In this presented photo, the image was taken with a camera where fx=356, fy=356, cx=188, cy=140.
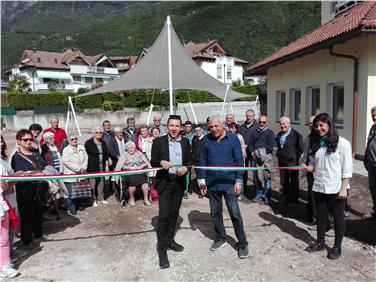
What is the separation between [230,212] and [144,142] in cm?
367

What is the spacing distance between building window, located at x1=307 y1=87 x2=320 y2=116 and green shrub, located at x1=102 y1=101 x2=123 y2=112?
74.5 feet

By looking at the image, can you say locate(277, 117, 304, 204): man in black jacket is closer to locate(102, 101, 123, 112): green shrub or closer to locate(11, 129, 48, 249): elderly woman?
locate(11, 129, 48, 249): elderly woman

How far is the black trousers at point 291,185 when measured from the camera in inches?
253

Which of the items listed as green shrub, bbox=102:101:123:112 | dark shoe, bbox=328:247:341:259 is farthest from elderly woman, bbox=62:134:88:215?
green shrub, bbox=102:101:123:112

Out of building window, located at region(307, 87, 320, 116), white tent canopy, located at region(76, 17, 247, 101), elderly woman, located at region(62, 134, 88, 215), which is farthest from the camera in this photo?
building window, located at region(307, 87, 320, 116)

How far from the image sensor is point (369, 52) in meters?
9.46

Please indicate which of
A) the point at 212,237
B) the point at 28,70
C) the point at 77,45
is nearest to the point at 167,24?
the point at 212,237

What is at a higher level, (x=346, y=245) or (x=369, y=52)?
(x=369, y=52)

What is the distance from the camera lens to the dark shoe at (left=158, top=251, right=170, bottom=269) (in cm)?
410

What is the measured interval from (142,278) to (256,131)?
12.3 feet

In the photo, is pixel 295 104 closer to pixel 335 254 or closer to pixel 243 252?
pixel 335 254

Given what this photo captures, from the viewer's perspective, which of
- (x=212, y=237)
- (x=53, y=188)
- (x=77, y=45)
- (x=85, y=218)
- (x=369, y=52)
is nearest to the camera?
(x=212, y=237)

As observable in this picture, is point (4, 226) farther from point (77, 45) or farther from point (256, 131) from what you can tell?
point (77, 45)

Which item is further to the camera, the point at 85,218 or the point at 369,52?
the point at 369,52
